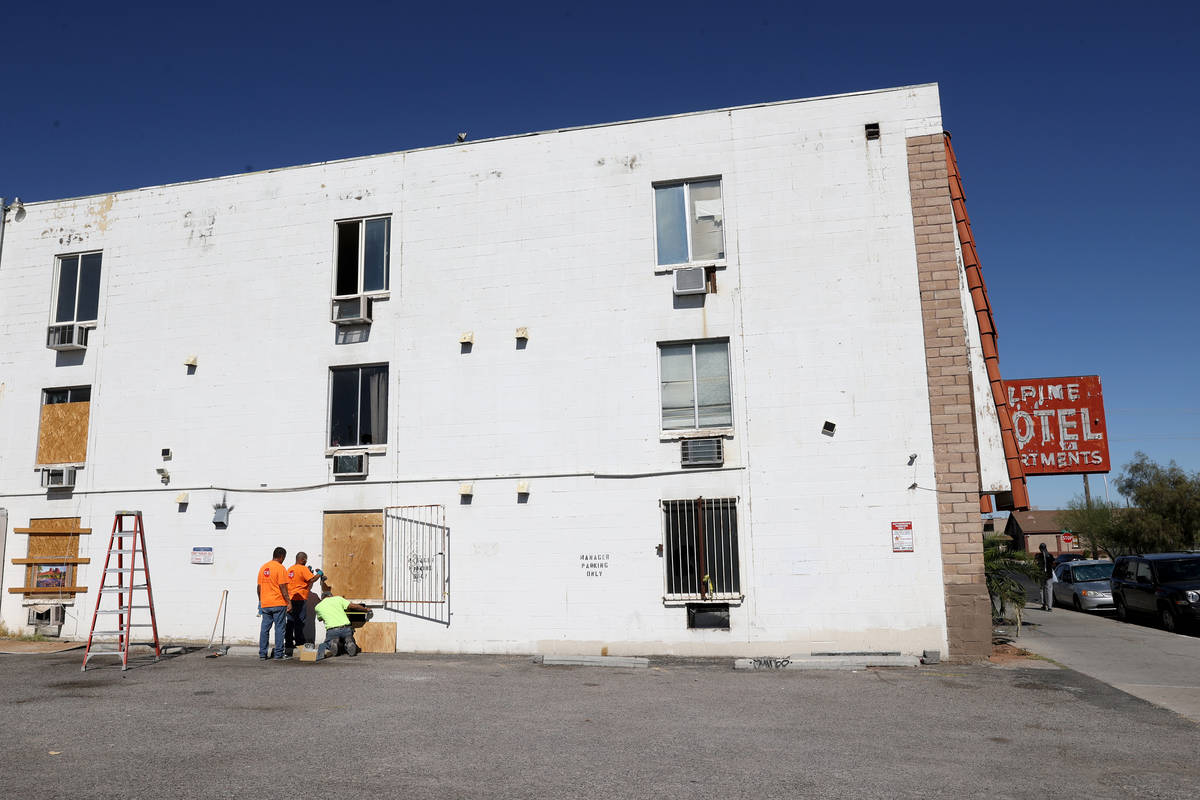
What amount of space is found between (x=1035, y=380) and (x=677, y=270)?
24999mm

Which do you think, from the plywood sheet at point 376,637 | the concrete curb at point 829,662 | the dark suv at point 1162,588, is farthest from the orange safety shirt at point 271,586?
the dark suv at point 1162,588

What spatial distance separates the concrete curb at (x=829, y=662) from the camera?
42.8 feet

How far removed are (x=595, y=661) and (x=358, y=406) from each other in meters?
6.64

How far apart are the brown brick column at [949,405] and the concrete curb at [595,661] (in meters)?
4.90

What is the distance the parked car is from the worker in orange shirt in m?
21.9

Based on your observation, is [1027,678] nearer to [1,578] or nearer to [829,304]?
[829,304]

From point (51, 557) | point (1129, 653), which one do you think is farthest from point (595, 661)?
point (51, 557)

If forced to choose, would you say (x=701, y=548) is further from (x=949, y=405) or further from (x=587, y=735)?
(x=587, y=735)

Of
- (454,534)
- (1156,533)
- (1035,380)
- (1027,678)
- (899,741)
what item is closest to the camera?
(899,741)

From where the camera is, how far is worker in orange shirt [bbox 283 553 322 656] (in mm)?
14602

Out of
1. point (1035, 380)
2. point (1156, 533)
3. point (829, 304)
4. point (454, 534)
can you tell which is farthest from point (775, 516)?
point (1156, 533)

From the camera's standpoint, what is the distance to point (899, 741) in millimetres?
8141

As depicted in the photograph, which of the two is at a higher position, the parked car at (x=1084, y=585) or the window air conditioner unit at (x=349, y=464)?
the window air conditioner unit at (x=349, y=464)

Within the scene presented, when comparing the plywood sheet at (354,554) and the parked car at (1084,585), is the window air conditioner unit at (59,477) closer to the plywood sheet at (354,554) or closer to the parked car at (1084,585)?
the plywood sheet at (354,554)
